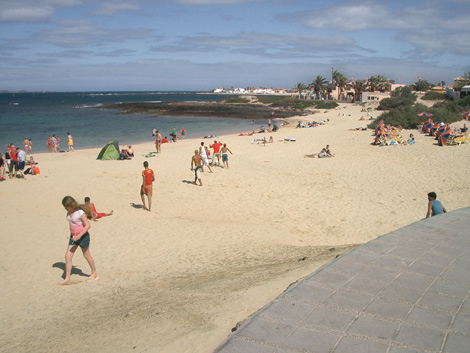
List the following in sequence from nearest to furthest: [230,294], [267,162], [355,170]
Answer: [230,294], [355,170], [267,162]

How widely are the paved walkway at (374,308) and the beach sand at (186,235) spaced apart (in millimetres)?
551

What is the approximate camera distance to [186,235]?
349 inches

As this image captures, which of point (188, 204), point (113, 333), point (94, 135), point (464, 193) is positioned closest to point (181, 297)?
point (113, 333)

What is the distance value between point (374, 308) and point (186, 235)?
571cm

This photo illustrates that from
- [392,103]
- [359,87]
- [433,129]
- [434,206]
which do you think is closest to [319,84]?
[359,87]

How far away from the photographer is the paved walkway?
3.17 meters

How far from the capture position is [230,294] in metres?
4.82

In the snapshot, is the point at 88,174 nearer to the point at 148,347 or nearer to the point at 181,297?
the point at 181,297

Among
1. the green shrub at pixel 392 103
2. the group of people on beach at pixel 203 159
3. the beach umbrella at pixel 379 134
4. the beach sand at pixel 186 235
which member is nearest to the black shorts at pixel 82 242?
the beach sand at pixel 186 235

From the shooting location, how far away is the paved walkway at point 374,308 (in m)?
3.17

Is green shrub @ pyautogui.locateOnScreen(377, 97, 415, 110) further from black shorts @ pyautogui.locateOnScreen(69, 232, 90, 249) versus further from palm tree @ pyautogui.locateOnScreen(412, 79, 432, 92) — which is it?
black shorts @ pyautogui.locateOnScreen(69, 232, 90, 249)

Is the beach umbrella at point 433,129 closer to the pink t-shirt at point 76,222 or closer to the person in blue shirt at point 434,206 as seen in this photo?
the person in blue shirt at point 434,206

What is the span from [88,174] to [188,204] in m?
5.92

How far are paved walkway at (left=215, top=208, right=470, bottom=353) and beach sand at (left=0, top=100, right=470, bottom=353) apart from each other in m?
0.55
